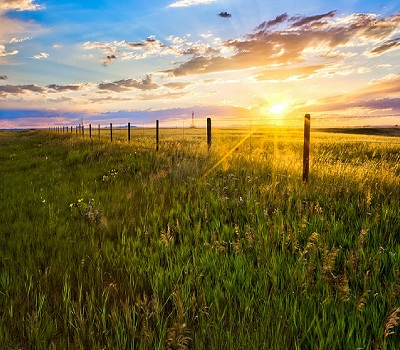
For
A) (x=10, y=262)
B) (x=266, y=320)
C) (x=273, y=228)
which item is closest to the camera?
(x=266, y=320)

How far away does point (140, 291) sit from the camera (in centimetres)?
289

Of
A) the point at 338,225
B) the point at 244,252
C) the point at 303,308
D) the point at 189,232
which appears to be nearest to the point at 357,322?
the point at 303,308

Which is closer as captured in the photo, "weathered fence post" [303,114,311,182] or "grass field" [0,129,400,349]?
"grass field" [0,129,400,349]

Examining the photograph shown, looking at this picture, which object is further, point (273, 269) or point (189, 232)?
point (189, 232)

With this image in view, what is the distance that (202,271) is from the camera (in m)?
3.05

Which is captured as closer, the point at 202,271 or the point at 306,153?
the point at 202,271

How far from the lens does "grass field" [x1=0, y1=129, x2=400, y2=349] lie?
2.21 metres

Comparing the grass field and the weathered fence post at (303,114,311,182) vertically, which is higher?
the weathered fence post at (303,114,311,182)

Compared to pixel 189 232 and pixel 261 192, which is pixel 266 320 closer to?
pixel 189 232

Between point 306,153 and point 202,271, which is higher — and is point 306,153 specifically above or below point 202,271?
above

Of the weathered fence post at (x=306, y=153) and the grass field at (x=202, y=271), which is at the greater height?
the weathered fence post at (x=306, y=153)

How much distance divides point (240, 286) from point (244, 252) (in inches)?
29.6

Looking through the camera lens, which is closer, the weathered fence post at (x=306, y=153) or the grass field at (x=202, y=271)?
the grass field at (x=202, y=271)

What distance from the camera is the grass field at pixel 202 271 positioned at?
7.25ft
